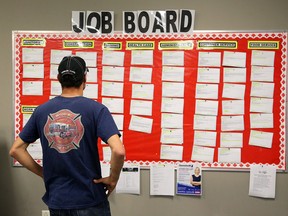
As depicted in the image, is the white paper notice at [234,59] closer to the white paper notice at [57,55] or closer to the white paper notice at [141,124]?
the white paper notice at [141,124]

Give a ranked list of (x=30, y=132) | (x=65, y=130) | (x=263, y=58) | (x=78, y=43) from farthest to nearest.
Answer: (x=78, y=43)
(x=263, y=58)
(x=30, y=132)
(x=65, y=130)

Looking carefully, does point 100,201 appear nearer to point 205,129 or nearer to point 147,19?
point 205,129

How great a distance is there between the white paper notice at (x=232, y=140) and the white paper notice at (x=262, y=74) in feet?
1.49

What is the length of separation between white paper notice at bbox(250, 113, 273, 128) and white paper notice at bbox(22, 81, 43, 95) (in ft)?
5.55

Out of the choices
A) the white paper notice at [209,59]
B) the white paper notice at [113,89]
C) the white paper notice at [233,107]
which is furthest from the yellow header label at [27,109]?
the white paper notice at [233,107]

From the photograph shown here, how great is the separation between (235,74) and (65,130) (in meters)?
1.44

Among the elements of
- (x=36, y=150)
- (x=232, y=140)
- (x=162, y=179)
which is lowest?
(x=162, y=179)

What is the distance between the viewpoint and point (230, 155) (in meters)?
2.30

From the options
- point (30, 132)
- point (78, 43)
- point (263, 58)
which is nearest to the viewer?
point (30, 132)

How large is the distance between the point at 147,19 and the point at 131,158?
1106 mm

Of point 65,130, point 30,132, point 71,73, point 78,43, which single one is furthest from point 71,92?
point 78,43

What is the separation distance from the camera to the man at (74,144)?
56.1 inches

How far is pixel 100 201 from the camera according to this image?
1.49 metres

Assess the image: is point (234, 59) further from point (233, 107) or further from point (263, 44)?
point (233, 107)
